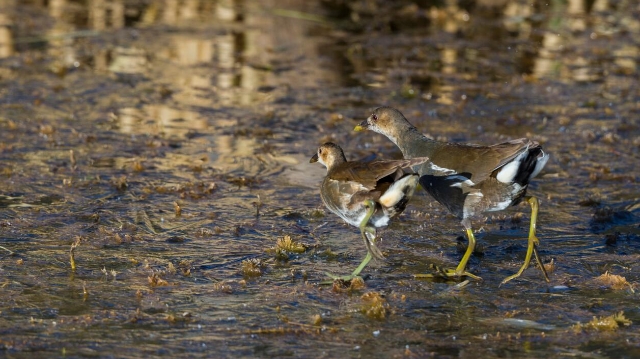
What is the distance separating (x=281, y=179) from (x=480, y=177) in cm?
252

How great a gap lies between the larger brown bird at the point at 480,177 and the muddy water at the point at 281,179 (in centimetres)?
31

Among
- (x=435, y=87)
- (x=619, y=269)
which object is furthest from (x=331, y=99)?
(x=619, y=269)

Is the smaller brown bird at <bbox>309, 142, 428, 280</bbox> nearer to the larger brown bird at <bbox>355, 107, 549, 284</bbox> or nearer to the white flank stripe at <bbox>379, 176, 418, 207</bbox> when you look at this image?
the white flank stripe at <bbox>379, 176, 418, 207</bbox>

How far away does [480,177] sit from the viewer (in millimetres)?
5859

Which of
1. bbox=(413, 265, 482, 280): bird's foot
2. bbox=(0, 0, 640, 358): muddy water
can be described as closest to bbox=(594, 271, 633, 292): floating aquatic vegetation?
bbox=(0, 0, 640, 358): muddy water

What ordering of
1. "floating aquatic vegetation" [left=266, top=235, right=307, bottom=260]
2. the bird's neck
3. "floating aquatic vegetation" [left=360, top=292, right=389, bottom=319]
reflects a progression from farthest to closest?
1. the bird's neck
2. "floating aquatic vegetation" [left=266, top=235, right=307, bottom=260]
3. "floating aquatic vegetation" [left=360, top=292, right=389, bottom=319]

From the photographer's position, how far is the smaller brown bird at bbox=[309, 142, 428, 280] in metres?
5.62

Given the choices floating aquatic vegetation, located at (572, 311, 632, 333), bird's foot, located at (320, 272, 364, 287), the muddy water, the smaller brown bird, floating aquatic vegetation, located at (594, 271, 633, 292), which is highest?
the smaller brown bird

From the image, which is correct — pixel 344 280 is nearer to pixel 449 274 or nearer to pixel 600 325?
pixel 449 274

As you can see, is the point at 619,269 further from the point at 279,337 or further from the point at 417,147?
the point at 279,337

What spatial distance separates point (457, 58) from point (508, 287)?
721cm

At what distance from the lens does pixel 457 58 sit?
12.7m

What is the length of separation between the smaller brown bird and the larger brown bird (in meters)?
0.39

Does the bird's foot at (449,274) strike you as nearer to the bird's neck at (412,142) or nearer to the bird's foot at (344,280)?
the bird's foot at (344,280)
